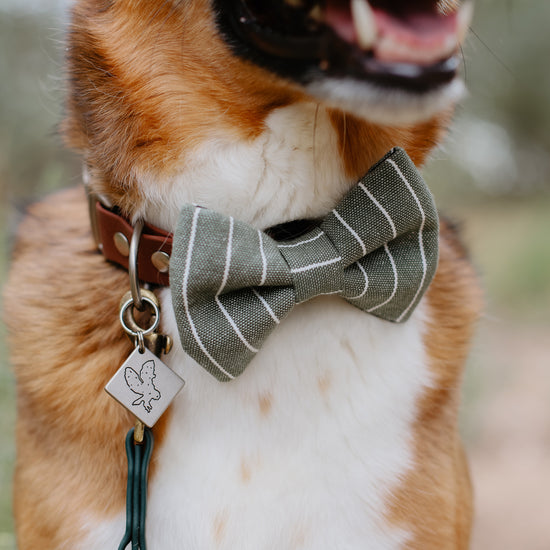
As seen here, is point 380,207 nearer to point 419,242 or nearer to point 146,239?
point 419,242

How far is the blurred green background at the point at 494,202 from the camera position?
229cm

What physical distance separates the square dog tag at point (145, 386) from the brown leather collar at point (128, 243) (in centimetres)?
18

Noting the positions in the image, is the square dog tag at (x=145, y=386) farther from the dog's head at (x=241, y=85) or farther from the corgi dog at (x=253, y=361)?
the dog's head at (x=241, y=85)

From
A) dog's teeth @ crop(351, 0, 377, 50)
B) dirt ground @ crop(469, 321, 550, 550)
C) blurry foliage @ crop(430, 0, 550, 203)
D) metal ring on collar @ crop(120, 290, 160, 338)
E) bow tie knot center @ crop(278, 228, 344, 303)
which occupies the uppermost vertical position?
dog's teeth @ crop(351, 0, 377, 50)

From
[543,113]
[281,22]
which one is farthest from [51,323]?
[543,113]

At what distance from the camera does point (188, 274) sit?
114 cm

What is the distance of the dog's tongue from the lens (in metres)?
1.07

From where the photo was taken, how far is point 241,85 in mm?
1241

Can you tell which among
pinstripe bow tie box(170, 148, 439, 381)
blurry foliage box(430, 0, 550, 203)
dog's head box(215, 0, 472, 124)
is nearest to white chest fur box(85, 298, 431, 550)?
pinstripe bow tie box(170, 148, 439, 381)

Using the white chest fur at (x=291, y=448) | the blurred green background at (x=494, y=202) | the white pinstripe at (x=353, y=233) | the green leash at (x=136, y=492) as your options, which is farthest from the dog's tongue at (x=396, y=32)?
the green leash at (x=136, y=492)

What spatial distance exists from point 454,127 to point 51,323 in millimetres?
1076

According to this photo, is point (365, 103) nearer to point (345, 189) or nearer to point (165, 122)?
point (345, 189)

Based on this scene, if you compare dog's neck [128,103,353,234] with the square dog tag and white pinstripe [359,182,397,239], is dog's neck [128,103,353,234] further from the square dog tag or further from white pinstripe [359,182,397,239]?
the square dog tag

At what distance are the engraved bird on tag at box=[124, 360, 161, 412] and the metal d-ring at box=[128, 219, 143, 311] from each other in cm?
13
